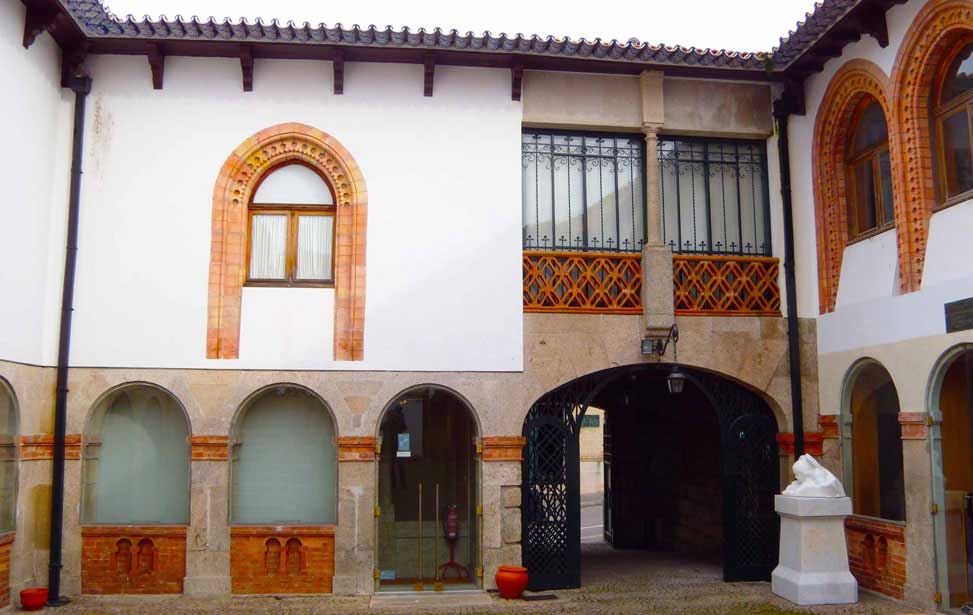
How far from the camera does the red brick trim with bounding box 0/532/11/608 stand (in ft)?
31.9

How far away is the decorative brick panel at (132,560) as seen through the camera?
421 inches

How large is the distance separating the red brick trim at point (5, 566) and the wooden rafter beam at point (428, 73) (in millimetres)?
6961

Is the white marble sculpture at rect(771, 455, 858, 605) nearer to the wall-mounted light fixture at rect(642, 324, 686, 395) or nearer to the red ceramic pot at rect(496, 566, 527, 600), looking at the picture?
the wall-mounted light fixture at rect(642, 324, 686, 395)

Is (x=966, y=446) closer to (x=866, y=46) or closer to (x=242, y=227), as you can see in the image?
(x=866, y=46)

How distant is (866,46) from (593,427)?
2294cm

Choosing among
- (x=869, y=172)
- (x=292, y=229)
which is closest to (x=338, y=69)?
(x=292, y=229)

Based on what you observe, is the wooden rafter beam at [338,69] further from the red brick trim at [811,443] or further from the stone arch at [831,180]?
the red brick trim at [811,443]

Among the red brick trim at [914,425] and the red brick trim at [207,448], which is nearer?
the red brick trim at [914,425]

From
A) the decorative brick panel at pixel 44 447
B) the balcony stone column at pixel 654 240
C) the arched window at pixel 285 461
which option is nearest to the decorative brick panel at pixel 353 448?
the arched window at pixel 285 461

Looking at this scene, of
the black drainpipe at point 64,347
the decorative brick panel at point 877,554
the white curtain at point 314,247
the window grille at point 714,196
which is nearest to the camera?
the decorative brick panel at point 877,554

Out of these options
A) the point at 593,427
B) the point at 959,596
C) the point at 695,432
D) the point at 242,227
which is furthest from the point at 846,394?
the point at 593,427

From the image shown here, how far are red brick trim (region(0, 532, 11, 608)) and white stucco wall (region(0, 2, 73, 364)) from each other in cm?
191

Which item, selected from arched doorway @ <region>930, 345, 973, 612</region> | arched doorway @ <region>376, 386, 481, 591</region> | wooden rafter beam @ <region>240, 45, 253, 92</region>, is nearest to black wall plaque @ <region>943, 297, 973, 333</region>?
arched doorway @ <region>930, 345, 973, 612</region>

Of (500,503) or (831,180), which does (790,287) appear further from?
(500,503)
